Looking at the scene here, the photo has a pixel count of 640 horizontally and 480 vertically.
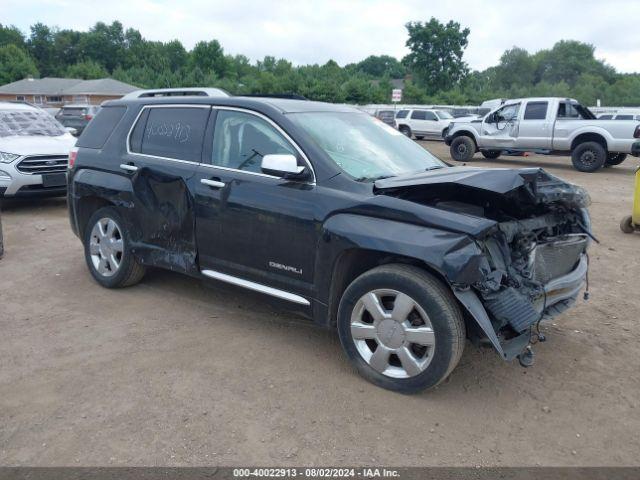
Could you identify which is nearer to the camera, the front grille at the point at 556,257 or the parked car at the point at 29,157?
the front grille at the point at 556,257

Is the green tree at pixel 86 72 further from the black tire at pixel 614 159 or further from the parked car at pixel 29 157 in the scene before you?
the black tire at pixel 614 159

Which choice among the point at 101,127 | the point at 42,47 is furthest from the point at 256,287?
the point at 42,47

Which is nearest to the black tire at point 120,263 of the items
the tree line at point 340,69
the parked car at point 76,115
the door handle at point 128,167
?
the door handle at point 128,167

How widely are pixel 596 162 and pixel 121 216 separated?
13720 millimetres

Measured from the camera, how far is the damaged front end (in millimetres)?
3230

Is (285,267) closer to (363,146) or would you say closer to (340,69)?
(363,146)

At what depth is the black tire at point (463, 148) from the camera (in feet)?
57.3

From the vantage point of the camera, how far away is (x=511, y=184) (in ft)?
11.3

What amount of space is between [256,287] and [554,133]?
13.8 m

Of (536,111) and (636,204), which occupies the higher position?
(536,111)

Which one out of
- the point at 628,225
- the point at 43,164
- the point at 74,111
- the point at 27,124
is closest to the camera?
the point at 628,225

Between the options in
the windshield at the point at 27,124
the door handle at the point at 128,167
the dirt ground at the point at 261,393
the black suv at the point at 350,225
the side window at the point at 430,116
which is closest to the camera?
the dirt ground at the point at 261,393

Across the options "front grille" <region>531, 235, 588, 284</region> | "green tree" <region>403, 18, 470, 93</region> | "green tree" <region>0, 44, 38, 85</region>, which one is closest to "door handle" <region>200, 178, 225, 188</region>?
"front grille" <region>531, 235, 588, 284</region>

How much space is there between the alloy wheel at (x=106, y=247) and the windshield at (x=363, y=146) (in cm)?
213
